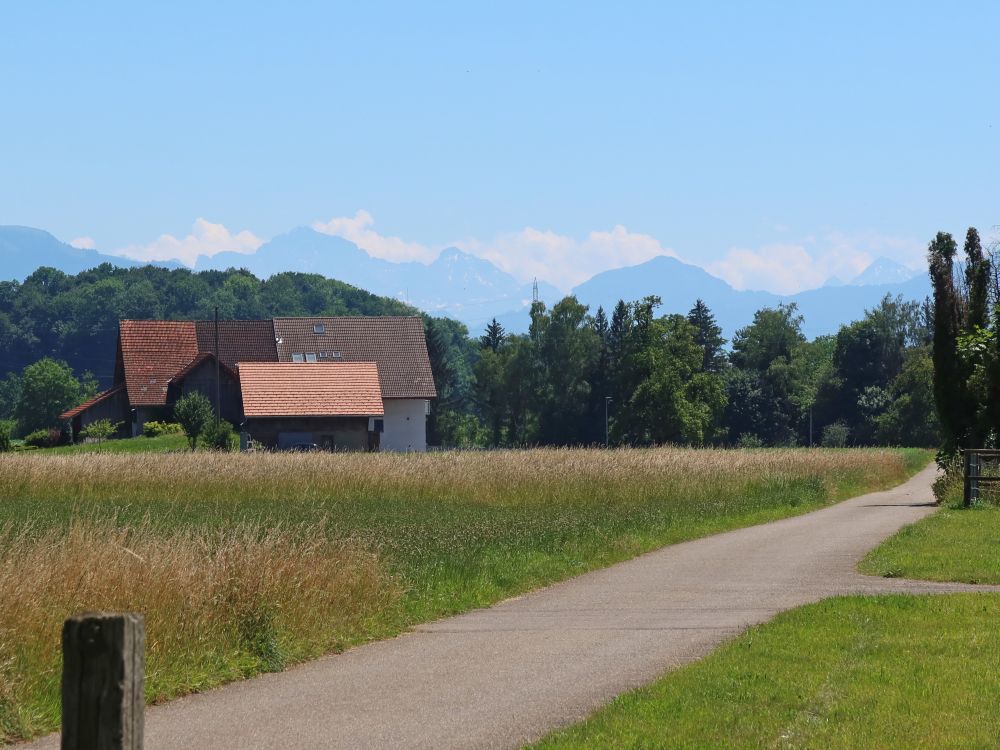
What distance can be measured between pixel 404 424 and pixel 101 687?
281 feet

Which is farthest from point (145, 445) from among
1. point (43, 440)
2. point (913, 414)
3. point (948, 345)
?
point (913, 414)

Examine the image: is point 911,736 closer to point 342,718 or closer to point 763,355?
point 342,718

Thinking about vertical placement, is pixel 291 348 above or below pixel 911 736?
above

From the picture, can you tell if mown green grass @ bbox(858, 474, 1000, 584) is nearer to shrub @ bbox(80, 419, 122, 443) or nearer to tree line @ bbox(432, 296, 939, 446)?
shrub @ bbox(80, 419, 122, 443)

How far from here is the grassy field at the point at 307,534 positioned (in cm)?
1176

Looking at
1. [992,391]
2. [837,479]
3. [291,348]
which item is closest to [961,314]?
[992,391]

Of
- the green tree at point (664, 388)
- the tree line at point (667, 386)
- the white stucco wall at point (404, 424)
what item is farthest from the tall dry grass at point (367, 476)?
the tree line at point (667, 386)

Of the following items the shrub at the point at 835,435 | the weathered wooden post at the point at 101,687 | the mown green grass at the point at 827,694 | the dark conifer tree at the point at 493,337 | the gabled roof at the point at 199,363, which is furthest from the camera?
the dark conifer tree at the point at 493,337

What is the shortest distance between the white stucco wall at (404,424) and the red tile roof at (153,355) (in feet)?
47.3

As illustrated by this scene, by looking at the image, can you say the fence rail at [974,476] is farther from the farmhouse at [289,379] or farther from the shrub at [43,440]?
the shrub at [43,440]

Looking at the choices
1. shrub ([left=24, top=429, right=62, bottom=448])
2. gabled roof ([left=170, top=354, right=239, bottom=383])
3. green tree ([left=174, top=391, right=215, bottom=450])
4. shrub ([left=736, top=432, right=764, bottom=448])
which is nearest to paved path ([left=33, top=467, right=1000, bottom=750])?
green tree ([left=174, top=391, right=215, bottom=450])

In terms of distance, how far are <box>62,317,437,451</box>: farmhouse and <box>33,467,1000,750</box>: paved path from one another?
59.5m

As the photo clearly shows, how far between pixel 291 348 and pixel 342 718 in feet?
282

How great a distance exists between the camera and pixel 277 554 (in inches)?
558
